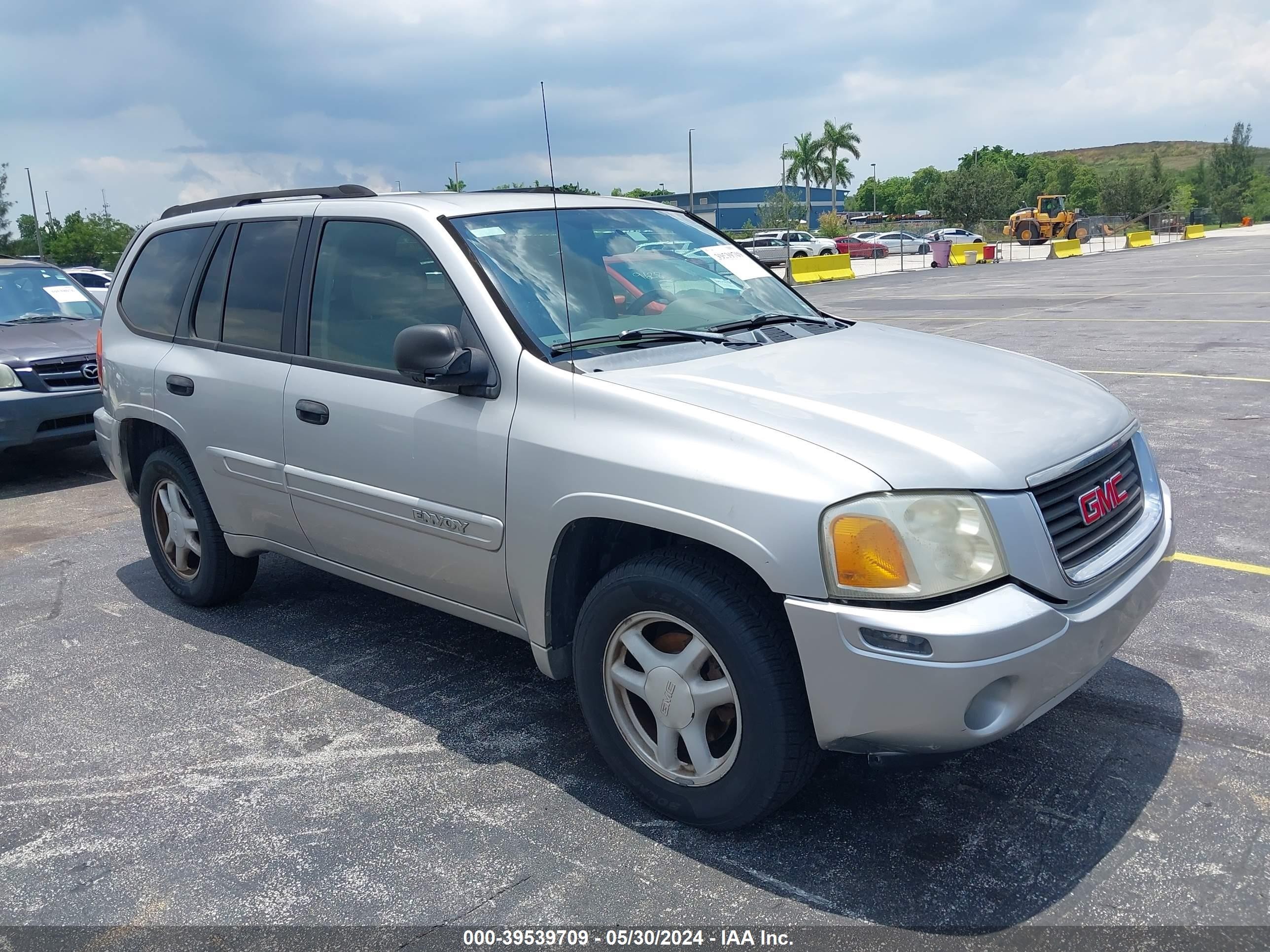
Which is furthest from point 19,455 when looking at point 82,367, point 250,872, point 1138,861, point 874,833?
point 1138,861

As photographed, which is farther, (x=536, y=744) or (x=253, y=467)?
(x=253, y=467)

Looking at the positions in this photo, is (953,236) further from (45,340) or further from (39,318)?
(45,340)

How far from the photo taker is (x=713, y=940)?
263cm


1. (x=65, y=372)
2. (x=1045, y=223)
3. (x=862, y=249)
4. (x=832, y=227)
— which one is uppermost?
(x=832, y=227)

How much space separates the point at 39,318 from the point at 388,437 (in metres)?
7.03

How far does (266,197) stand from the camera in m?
4.80

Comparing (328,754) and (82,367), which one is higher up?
(82,367)

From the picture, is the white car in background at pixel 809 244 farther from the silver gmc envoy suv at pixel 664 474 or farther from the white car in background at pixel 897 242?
the silver gmc envoy suv at pixel 664 474

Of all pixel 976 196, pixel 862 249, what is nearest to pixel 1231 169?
pixel 976 196

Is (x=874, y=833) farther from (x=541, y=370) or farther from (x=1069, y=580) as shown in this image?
(x=541, y=370)

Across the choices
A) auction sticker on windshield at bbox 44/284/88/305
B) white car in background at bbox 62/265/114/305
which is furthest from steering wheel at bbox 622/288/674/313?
white car in background at bbox 62/265/114/305

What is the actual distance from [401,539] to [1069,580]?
2179 mm

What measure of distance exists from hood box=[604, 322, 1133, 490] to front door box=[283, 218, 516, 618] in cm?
61

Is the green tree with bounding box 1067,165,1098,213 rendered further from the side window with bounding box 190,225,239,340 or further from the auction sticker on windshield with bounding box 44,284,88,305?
the side window with bounding box 190,225,239,340
